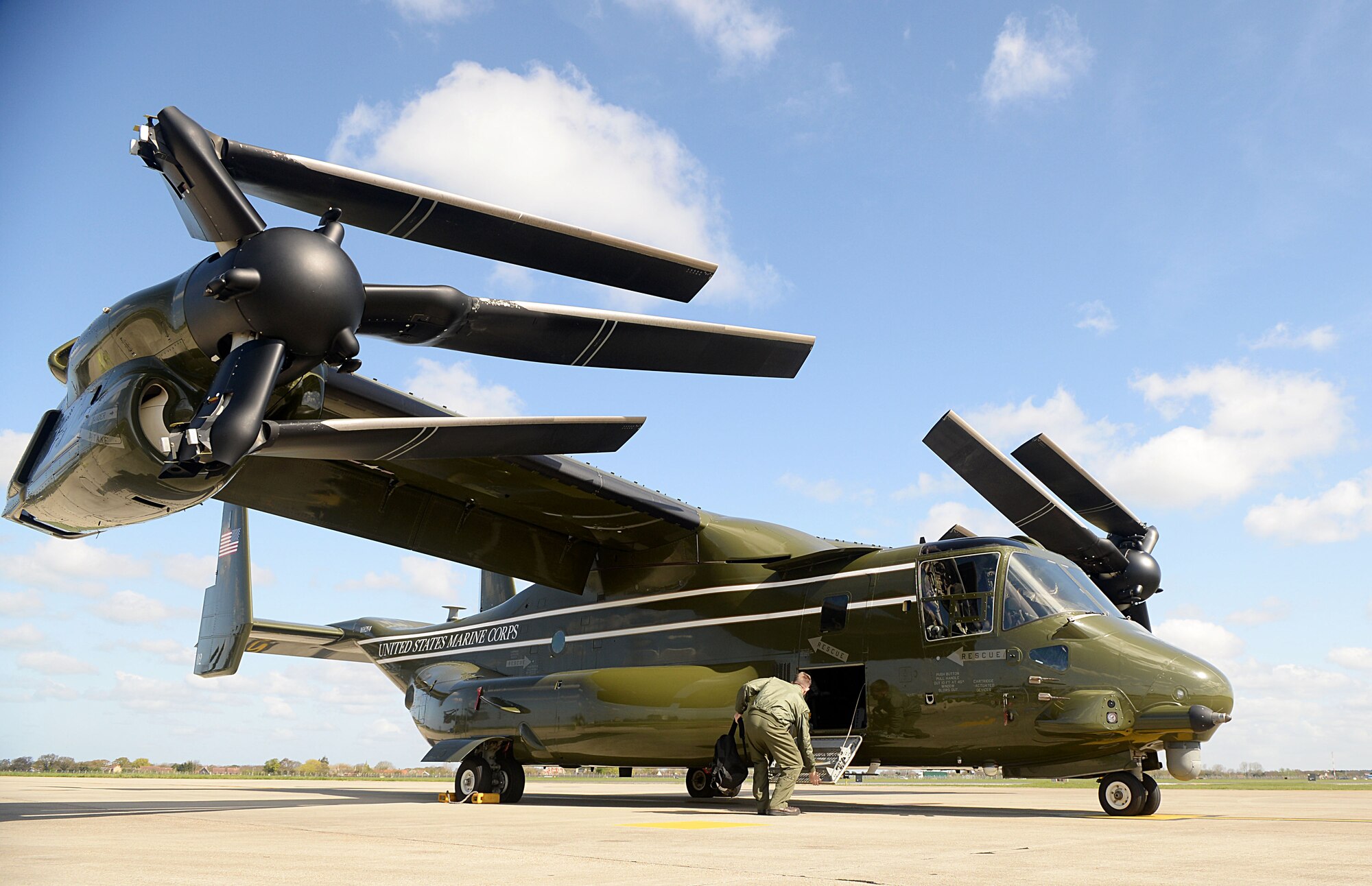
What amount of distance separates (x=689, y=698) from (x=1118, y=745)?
4.66 m

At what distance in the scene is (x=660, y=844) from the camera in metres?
5.86

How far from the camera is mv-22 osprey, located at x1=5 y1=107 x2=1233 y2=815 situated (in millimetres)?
7234

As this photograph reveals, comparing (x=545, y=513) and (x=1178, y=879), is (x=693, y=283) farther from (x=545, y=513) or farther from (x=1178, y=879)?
(x=1178, y=879)

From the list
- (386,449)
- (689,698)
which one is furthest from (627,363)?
(689,698)

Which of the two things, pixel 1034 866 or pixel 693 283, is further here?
pixel 693 283

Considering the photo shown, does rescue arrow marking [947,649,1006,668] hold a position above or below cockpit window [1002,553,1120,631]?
→ below

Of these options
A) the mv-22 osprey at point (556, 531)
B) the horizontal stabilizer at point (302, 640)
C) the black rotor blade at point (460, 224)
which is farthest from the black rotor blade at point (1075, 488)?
the horizontal stabilizer at point (302, 640)

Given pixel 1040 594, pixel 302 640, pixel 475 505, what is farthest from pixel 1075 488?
pixel 302 640

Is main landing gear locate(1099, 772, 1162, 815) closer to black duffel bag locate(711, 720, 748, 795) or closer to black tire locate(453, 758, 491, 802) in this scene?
black duffel bag locate(711, 720, 748, 795)

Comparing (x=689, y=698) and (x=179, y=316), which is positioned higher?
(x=179, y=316)

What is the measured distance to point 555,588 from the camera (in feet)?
45.5

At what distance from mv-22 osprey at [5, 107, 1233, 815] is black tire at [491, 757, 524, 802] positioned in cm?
5

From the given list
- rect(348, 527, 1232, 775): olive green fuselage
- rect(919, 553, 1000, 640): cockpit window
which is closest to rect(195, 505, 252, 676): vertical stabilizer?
rect(348, 527, 1232, 775): olive green fuselage

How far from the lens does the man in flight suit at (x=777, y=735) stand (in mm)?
9406
